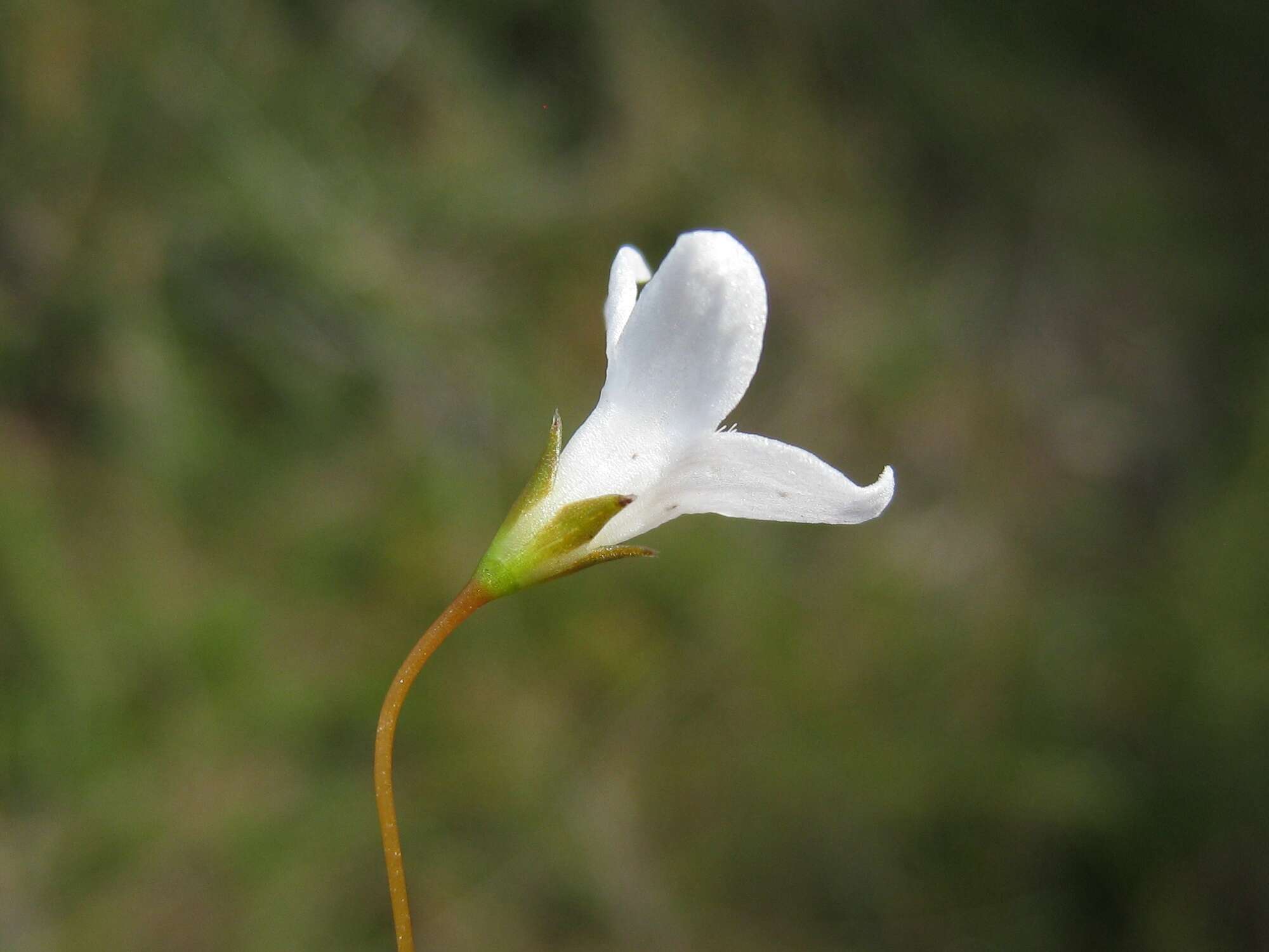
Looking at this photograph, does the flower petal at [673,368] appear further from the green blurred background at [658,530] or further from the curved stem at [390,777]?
the green blurred background at [658,530]

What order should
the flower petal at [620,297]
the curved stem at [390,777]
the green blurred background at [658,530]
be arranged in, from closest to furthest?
the curved stem at [390,777] < the flower petal at [620,297] < the green blurred background at [658,530]

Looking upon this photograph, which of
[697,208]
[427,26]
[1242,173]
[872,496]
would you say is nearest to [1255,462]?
[1242,173]

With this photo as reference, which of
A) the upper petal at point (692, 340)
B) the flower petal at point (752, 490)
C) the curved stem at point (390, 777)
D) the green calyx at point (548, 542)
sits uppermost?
the upper petal at point (692, 340)

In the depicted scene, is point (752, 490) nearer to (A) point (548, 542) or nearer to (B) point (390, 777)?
(A) point (548, 542)

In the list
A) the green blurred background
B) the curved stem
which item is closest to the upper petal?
the curved stem

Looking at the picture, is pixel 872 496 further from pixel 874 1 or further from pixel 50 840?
pixel 874 1

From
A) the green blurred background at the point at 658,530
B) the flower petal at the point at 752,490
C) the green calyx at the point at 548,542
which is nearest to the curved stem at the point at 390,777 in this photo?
the green calyx at the point at 548,542
